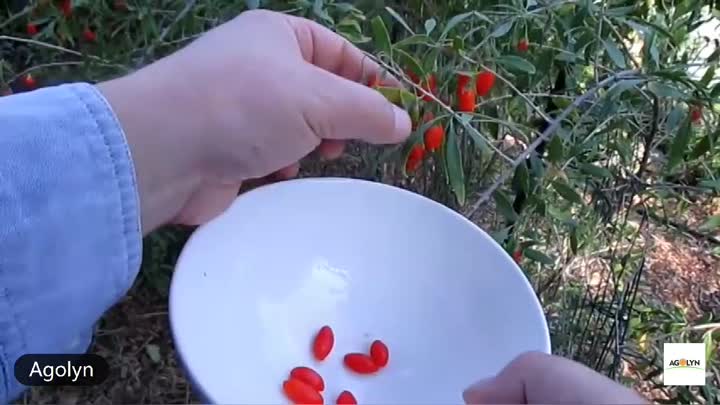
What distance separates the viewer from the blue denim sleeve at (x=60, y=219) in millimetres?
489

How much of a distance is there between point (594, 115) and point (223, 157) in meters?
0.36

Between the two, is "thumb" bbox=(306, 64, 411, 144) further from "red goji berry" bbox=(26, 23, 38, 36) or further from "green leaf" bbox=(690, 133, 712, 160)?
"red goji berry" bbox=(26, 23, 38, 36)

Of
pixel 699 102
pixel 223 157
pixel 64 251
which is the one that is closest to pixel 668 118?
pixel 699 102

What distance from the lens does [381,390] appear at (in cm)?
67

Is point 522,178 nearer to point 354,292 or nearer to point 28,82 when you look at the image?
point 354,292

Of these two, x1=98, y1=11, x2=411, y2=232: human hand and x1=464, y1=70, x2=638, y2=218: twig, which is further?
x1=464, y1=70, x2=638, y2=218: twig

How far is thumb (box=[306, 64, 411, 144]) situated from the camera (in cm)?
62

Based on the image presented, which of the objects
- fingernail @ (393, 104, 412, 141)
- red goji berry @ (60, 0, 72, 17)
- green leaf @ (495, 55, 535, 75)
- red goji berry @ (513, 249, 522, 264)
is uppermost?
green leaf @ (495, 55, 535, 75)

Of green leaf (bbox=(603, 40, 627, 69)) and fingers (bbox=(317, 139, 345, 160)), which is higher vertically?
green leaf (bbox=(603, 40, 627, 69))

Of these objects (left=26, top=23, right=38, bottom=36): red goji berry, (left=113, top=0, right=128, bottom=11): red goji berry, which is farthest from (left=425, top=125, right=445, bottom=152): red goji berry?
(left=26, top=23, right=38, bottom=36): red goji berry

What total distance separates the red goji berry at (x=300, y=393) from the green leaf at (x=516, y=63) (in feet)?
0.98

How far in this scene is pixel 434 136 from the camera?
2.26ft

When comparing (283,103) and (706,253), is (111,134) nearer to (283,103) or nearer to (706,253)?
(283,103)

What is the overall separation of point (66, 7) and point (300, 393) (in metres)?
0.71
